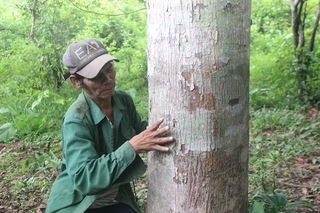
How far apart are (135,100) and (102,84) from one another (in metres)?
4.29

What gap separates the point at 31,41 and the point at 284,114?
175 inches

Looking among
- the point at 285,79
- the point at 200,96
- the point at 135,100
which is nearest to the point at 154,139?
the point at 200,96

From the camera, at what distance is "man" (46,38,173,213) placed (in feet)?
6.18

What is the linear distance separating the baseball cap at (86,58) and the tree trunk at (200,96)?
340 mm

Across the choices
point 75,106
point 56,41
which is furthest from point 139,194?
point 56,41

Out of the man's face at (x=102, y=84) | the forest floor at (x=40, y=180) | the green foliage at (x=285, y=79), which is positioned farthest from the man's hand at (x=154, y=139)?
the green foliage at (x=285, y=79)

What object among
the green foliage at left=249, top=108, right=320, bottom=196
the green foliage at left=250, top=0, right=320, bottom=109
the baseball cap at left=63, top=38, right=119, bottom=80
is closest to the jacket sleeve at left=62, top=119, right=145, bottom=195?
the baseball cap at left=63, top=38, right=119, bottom=80

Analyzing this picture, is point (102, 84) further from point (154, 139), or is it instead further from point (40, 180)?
point (40, 180)

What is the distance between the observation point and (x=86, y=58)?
6.94 ft

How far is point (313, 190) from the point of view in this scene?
338cm

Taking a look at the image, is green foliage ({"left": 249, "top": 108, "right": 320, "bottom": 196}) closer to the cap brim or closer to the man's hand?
the man's hand

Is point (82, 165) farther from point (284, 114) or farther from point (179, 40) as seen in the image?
point (284, 114)

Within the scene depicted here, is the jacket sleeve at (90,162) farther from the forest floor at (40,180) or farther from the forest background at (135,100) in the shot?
the forest floor at (40,180)

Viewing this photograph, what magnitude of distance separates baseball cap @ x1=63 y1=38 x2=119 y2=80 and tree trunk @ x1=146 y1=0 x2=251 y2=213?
1.11ft
